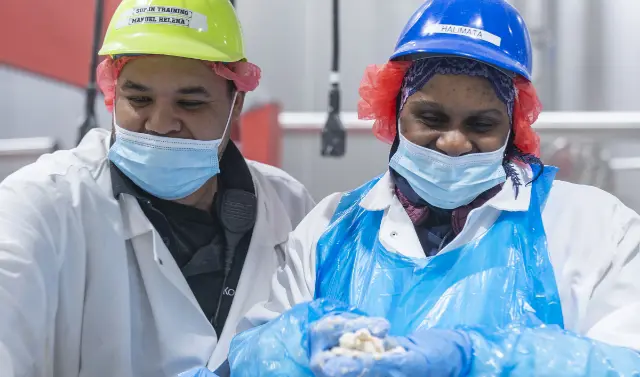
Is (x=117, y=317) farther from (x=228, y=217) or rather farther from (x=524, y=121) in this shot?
(x=524, y=121)

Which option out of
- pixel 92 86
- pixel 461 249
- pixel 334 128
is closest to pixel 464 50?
pixel 461 249

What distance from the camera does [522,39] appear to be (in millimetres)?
1240

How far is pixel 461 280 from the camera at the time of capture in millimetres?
1103

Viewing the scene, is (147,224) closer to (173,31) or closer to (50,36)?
→ (173,31)

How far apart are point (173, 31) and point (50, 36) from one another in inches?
44.7

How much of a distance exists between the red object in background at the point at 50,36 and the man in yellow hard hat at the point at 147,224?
92 centimetres

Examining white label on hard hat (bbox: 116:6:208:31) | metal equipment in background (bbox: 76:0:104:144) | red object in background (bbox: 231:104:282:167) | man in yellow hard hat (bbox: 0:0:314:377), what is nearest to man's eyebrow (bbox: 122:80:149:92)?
man in yellow hard hat (bbox: 0:0:314:377)

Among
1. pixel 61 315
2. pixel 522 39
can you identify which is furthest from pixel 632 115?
pixel 61 315

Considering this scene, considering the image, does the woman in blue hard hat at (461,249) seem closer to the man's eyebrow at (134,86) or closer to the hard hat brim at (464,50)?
the hard hat brim at (464,50)

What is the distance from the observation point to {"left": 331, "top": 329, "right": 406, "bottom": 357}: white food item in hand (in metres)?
0.89

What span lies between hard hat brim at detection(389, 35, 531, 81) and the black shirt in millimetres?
581

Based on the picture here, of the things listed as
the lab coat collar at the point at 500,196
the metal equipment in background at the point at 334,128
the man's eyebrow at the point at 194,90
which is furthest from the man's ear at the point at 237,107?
the metal equipment in background at the point at 334,128

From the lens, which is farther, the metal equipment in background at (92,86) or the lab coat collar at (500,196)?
the metal equipment in background at (92,86)

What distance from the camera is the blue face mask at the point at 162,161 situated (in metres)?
1.41
